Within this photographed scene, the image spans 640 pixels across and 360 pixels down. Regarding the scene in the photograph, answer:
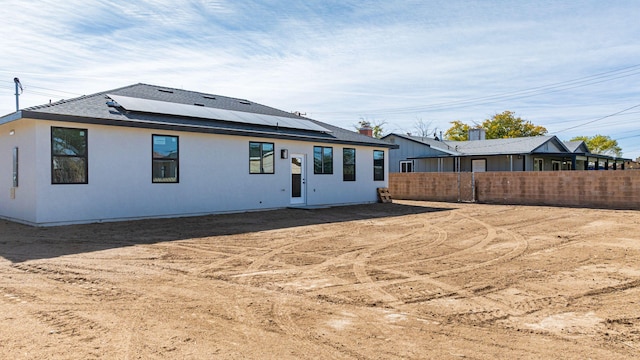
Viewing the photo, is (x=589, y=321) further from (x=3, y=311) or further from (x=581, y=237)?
(x=581, y=237)

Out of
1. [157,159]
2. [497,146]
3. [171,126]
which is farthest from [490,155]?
[157,159]

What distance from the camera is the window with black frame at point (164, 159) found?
12.6 meters

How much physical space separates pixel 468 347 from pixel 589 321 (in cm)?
146

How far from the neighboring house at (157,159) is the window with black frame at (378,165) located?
A: 196cm

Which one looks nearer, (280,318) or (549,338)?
(549,338)

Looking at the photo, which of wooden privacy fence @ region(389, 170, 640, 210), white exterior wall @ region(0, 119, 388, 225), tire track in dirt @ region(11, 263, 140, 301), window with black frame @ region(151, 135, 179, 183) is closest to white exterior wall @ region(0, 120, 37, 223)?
white exterior wall @ region(0, 119, 388, 225)

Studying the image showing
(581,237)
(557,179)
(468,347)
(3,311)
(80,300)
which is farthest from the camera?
(557,179)

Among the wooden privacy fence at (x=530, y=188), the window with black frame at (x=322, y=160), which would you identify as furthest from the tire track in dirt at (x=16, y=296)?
the wooden privacy fence at (x=530, y=188)

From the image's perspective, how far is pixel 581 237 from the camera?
9719 millimetres

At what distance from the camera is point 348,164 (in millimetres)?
18750

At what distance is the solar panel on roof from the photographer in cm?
1300

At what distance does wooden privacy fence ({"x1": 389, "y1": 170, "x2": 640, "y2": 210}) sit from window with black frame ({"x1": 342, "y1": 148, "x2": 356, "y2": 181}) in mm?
5384

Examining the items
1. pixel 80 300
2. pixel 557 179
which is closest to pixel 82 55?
pixel 80 300

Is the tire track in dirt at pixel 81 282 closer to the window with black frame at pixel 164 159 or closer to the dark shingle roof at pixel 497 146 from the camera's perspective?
the window with black frame at pixel 164 159
